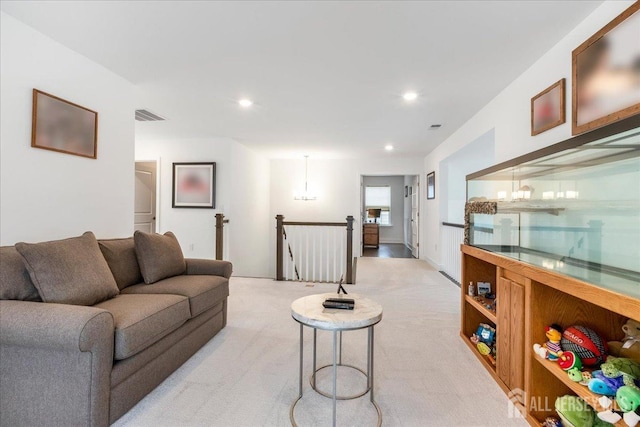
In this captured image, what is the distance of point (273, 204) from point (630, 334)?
6.54 m

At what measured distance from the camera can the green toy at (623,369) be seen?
1.22m

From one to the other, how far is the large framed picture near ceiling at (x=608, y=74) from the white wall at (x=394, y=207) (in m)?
8.64

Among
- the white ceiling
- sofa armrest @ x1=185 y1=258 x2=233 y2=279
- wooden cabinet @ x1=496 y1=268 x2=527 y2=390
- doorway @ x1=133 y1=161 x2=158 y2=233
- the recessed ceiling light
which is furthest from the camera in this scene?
doorway @ x1=133 y1=161 x2=158 y2=233

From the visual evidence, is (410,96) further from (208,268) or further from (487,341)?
(208,268)

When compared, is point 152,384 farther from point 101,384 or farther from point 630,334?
point 630,334

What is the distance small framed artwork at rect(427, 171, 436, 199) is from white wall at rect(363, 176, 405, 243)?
4197 millimetres

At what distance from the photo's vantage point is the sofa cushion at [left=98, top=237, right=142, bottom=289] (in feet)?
7.63

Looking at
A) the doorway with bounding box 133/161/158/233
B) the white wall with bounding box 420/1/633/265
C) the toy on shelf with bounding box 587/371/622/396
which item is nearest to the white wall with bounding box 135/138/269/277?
the doorway with bounding box 133/161/158/233

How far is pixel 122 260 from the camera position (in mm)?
2416

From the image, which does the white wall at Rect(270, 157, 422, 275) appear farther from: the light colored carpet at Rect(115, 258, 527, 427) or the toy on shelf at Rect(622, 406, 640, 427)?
the toy on shelf at Rect(622, 406, 640, 427)

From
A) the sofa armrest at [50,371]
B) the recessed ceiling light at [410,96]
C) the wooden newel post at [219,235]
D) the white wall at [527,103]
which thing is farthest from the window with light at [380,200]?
the sofa armrest at [50,371]

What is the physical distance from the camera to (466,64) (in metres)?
2.48

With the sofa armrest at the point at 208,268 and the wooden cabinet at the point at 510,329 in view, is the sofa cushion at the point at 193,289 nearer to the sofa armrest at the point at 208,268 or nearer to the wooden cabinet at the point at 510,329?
the sofa armrest at the point at 208,268

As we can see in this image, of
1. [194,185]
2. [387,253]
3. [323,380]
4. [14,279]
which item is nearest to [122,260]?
[14,279]
